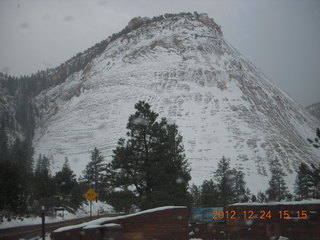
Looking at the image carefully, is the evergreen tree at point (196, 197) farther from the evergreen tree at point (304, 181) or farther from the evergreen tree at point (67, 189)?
the evergreen tree at point (67, 189)

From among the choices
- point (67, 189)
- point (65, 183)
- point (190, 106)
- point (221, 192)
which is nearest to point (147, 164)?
point (221, 192)

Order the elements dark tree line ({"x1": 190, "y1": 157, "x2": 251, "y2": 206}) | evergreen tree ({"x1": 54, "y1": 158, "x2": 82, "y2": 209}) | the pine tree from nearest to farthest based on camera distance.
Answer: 1. dark tree line ({"x1": 190, "y1": 157, "x2": 251, "y2": 206})
2. evergreen tree ({"x1": 54, "y1": 158, "x2": 82, "y2": 209})
3. the pine tree

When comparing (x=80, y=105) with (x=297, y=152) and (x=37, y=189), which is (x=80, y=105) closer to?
(x=297, y=152)

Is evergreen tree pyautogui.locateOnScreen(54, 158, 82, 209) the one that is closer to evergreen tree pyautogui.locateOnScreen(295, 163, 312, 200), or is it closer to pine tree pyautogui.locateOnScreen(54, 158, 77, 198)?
pine tree pyautogui.locateOnScreen(54, 158, 77, 198)

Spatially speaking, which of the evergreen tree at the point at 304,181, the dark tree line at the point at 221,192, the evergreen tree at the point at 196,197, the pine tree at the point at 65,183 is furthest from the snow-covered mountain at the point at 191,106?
the pine tree at the point at 65,183

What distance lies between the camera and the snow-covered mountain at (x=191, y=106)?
270 ft

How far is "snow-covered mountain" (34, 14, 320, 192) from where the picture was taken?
8219 centimetres

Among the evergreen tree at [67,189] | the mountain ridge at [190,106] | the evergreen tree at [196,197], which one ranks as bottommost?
the evergreen tree at [196,197]

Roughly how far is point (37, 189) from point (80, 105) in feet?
268

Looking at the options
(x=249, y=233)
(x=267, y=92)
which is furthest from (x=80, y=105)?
(x=249, y=233)

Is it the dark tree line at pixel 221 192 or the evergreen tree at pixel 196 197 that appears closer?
the dark tree line at pixel 221 192

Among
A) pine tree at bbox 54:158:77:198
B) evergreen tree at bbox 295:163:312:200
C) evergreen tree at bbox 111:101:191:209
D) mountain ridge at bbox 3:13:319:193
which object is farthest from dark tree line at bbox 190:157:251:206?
pine tree at bbox 54:158:77:198

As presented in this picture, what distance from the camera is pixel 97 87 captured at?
5059 inches

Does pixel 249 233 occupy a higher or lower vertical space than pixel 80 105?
lower
